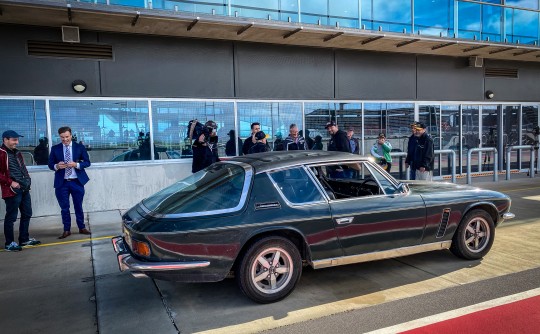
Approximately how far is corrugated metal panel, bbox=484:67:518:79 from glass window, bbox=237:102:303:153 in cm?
725

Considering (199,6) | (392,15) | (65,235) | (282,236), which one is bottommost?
(65,235)

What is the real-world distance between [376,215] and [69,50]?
7235 mm

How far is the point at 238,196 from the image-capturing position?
154 inches

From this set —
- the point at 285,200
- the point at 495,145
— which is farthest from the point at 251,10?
the point at 495,145

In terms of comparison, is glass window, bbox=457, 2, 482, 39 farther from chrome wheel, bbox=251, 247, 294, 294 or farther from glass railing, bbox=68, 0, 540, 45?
chrome wheel, bbox=251, 247, 294, 294

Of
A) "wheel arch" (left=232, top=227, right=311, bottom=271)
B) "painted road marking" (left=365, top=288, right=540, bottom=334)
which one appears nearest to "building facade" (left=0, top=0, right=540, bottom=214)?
"wheel arch" (left=232, top=227, right=311, bottom=271)

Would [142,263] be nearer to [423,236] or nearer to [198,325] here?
[198,325]

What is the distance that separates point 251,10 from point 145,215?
6.55 m

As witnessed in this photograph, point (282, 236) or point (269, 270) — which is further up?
point (282, 236)

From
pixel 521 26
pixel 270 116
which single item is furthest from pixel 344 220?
pixel 521 26

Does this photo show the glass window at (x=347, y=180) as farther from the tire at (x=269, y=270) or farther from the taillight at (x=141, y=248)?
the taillight at (x=141, y=248)

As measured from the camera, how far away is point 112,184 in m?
8.67

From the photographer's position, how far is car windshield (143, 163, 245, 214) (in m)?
3.86

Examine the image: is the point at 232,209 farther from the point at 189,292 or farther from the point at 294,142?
the point at 294,142
